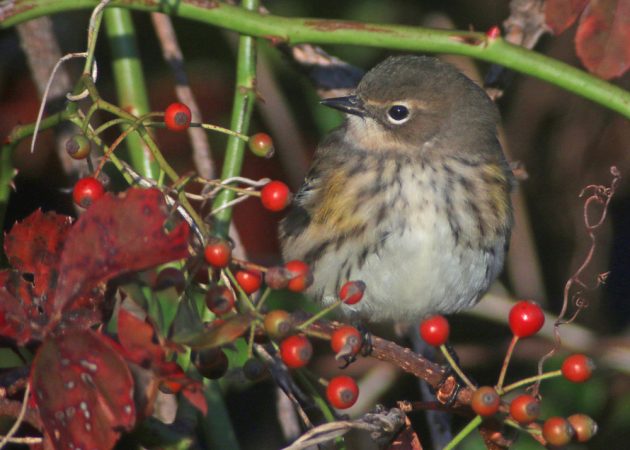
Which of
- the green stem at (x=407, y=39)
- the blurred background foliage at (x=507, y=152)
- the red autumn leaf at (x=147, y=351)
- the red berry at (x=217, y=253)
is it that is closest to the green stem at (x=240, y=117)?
the green stem at (x=407, y=39)

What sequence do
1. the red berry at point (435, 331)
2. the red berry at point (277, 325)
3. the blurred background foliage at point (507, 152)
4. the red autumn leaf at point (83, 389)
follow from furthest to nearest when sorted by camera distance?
the blurred background foliage at point (507, 152) → the red berry at point (435, 331) → the red berry at point (277, 325) → the red autumn leaf at point (83, 389)

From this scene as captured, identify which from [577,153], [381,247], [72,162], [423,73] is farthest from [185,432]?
[577,153]

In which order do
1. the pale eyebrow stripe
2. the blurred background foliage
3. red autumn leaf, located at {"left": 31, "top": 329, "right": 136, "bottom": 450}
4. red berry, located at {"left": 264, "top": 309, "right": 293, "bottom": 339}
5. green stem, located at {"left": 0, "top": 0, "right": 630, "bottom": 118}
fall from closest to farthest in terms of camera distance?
red autumn leaf, located at {"left": 31, "top": 329, "right": 136, "bottom": 450} < red berry, located at {"left": 264, "top": 309, "right": 293, "bottom": 339} < green stem, located at {"left": 0, "top": 0, "right": 630, "bottom": 118} < the pale eyebrow stripe < the blurred background foliage

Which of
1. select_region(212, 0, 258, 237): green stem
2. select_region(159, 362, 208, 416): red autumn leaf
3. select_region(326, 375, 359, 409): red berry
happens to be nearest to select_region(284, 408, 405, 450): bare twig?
select_region(326, 375, 359, 409): red berry

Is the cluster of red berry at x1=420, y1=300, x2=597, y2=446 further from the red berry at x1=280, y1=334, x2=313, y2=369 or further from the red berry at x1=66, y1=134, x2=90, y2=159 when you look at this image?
the red berry at x1=66, y1=134, x2=90, y2=159

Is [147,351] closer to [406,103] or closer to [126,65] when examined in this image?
[126,65]

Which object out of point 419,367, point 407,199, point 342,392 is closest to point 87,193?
point 342,392

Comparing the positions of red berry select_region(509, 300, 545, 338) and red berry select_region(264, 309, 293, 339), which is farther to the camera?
red berry select_region(509, 300, 545, 338)

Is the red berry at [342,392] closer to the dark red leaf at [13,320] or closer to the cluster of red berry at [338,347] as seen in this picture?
the cluster of red berry at [338,347]
